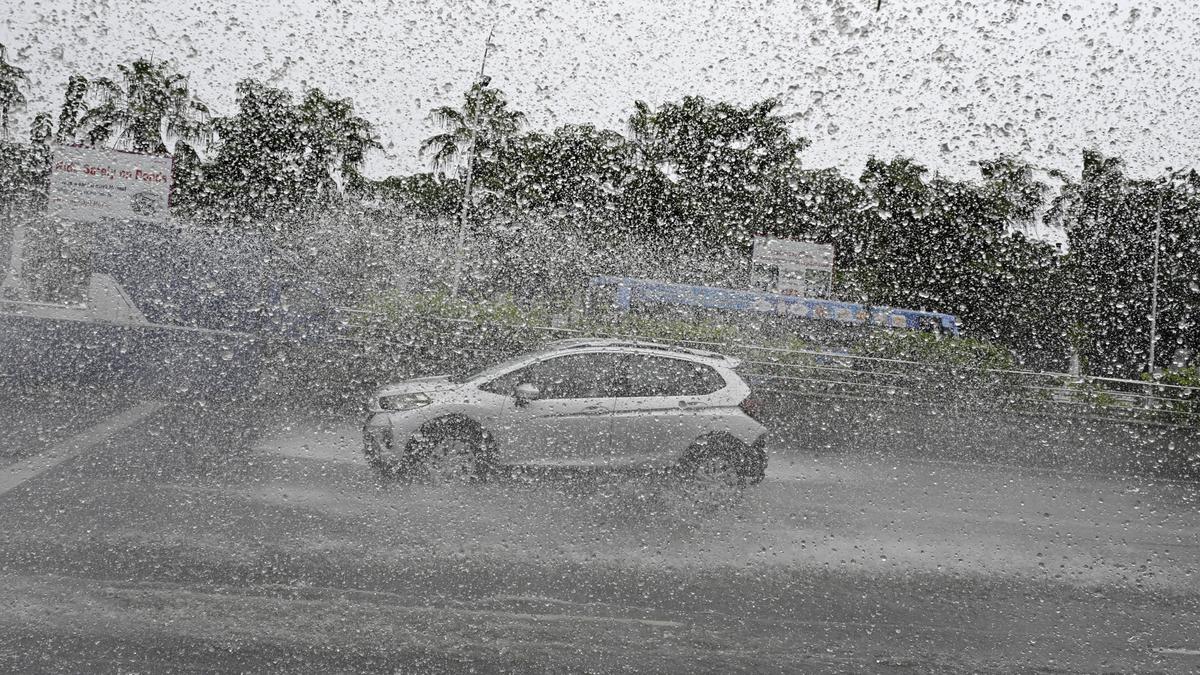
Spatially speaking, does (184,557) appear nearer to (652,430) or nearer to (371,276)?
(652,430)

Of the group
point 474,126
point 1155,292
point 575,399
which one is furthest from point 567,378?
point 1155,292

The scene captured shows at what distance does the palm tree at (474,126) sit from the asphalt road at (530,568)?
125 inches

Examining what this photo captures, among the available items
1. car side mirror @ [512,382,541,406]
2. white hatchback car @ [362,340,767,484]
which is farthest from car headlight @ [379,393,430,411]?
car side mirror @ [512,382,541,406]

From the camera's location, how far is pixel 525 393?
380 cm

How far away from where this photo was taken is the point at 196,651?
2.16 metres

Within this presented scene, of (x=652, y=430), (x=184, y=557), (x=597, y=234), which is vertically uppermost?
(x=597, y=234)

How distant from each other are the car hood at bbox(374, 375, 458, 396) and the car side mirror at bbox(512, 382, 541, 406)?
0.34 m

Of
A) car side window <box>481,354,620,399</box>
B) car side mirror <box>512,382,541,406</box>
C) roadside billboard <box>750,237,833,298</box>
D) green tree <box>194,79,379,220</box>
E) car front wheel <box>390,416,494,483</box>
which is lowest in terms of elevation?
car front wheel <box>390,416,494,483</box>

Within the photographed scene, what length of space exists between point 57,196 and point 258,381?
4783mm

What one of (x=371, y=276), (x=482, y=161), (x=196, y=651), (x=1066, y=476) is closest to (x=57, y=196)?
(x=371, y=276)

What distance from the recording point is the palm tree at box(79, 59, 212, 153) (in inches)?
275

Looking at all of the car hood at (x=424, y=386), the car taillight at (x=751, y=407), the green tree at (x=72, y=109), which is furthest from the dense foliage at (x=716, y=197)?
the car taillight at (x=751, y=407)

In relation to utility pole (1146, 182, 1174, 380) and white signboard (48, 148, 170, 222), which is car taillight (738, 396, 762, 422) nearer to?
utility pole (1146, 182, 1174, 380)

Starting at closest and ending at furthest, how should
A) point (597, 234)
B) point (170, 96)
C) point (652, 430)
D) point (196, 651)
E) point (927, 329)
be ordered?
point (196, 651), point (652, 430), point (170, 96), point (927, 329), point (597, 234)
